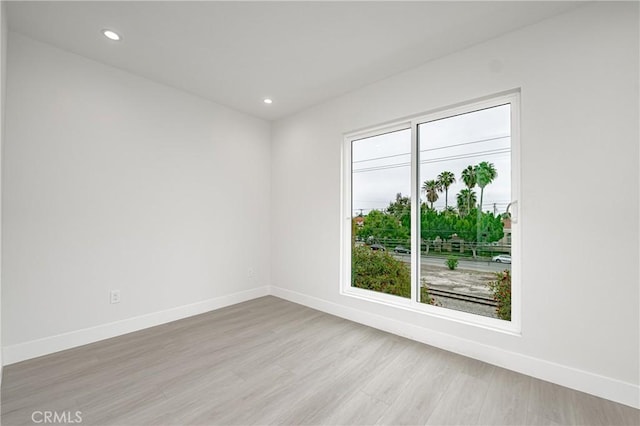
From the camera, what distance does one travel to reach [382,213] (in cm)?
315

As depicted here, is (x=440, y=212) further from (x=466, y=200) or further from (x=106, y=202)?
(x=106, y=202)

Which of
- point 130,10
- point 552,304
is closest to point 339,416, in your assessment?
point 552,304

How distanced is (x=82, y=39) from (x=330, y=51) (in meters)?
2.05

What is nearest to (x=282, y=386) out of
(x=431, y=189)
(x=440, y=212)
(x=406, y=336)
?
(x=406, y=336)

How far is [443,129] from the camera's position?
2707mm

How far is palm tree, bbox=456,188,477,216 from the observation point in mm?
2525

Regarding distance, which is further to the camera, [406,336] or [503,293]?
[406,336]

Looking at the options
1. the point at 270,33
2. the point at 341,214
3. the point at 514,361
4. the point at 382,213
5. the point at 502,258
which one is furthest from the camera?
the point at 341,214

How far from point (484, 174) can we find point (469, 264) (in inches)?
32.1

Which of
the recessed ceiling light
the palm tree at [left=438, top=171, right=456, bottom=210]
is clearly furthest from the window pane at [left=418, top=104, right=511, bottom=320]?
the recessed ceiling light

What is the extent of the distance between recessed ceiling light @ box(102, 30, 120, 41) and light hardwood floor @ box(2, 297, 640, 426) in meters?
2.62

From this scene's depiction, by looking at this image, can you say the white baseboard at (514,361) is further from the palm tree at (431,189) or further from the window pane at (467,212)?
the palm tree at (431,189)

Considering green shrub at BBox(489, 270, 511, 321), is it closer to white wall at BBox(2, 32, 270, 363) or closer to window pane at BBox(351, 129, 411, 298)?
window pane at BBox(351, 129, 411, 298)

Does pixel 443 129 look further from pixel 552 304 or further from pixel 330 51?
pixel 552 304
